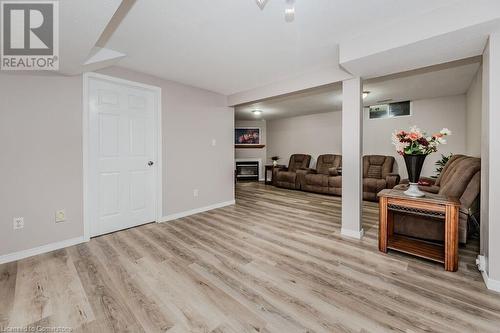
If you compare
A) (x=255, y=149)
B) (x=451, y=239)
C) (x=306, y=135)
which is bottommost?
(x=451, y=239)

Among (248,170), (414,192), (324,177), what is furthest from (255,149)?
(414,192)

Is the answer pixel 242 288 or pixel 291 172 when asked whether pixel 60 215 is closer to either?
pixel 242 288

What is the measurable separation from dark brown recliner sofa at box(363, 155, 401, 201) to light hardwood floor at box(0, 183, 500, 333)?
223 cm

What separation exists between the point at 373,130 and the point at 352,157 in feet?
11.6

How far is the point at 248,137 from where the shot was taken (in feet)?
26.8

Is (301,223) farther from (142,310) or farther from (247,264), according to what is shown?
(142,310)

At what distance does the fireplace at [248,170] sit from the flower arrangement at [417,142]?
19.9 ft

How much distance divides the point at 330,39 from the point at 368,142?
428 cm

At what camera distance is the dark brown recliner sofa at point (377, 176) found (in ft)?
15.6

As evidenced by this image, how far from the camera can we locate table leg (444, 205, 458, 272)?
1.93 m

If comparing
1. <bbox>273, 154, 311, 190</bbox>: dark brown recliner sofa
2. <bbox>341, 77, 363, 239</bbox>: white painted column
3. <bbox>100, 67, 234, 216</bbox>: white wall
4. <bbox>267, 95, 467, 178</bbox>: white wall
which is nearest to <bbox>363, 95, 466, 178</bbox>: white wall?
<bbox>267, 95, 467, 178</bbox>: white wall

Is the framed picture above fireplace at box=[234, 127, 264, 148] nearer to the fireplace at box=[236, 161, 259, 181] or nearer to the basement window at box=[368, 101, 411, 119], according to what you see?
the fireplace at box=[236, 161, 259, 181]

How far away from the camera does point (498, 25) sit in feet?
5.31
